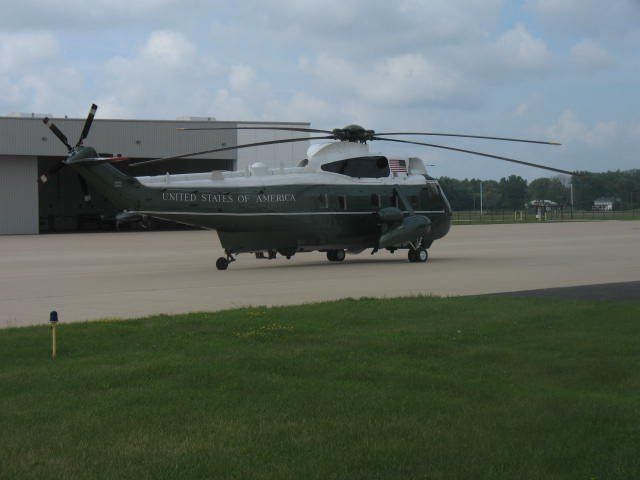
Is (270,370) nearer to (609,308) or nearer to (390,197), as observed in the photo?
(609,308)

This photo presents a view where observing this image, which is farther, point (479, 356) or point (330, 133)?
point (330, 133)

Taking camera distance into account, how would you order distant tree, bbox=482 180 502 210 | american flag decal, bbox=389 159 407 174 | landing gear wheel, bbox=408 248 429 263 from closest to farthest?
landing gear wheel, bbox=408 248 429 263, american flag decal, bbox=389 159 407 174, distant tree, bbox=482 180 502 210

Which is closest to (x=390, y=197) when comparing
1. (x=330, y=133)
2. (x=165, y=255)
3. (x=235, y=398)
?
(x=330, y=133)

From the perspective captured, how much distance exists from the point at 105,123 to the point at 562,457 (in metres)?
60.8

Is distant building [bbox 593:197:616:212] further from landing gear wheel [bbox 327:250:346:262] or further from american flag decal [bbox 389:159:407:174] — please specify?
landing gear wheel [bbox 327:250:346:262]

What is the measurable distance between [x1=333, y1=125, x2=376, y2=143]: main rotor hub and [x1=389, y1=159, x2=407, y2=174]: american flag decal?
2271 millimetres

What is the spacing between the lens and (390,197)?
28172 millimetres

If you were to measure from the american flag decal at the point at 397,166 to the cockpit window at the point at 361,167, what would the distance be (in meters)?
0.24

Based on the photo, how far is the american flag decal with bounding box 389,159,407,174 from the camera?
28.5 meters

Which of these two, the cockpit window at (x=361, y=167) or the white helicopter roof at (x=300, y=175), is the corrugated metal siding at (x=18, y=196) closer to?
the white helicopter roof at (x=300, y=175)

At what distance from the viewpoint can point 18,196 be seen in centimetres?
6262

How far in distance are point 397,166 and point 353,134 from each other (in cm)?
313

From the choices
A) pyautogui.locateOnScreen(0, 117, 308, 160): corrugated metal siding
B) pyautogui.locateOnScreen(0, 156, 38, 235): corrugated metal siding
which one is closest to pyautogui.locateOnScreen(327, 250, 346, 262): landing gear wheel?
pyautogui.locateOnScreen(0, 117, 308, 160): corrugated metal siding

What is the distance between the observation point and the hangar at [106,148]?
6175 cm
